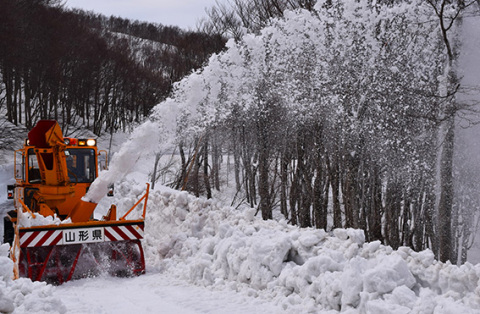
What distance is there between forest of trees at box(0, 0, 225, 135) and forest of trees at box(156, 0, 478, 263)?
29.4 feet

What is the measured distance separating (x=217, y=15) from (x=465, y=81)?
20.2 metres

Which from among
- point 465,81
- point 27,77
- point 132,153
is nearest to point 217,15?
point 27,77

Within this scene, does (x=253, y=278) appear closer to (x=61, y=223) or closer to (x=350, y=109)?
(x=61, y=223)

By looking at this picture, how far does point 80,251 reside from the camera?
28.1 feet

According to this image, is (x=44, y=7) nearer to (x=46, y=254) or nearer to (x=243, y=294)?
(x=46, y=254)

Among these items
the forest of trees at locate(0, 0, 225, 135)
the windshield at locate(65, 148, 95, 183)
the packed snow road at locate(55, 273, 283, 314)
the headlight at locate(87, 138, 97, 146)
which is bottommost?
the packed snow road at locate(55, 273, 283, 314)

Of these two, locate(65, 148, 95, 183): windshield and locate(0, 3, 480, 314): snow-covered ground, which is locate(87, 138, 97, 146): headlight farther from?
locate(0, 3, 480, 314): snow-covered ground

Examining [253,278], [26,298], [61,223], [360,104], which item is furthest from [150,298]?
[360,104]

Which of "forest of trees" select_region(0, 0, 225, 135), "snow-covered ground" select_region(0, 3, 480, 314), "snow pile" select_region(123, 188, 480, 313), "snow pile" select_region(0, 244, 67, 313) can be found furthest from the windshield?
"forest of trees" select_region(0, 0, 225, 135)

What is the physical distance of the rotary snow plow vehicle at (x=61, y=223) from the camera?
8312 mm

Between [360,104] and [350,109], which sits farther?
[350,109]

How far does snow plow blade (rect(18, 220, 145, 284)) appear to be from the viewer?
8250mm

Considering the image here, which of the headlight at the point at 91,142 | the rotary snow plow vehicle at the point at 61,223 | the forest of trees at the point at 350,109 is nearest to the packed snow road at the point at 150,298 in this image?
the rotary snow plow vehicle at the point at 61,223

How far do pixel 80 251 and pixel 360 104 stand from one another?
9581 millimetres
